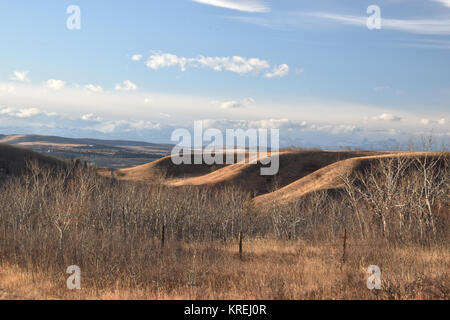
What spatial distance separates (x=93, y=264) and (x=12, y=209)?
1893 centimetres

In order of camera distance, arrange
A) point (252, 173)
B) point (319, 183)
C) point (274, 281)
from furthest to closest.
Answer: point (252, 173), point (319, 183), point (274, 281)

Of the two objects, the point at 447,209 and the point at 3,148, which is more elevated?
the point at 3,148

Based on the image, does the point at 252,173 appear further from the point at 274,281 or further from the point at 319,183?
the point at 274,281

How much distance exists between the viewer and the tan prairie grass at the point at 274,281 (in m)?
10.7

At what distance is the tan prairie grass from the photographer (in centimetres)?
1073

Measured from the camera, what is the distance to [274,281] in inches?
467

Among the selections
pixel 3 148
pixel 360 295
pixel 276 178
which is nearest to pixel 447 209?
pixel 360 295

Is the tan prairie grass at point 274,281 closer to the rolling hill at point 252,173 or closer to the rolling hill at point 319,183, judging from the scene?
the rolling hill at point 319,183

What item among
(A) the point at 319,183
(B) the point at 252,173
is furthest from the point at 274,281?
(B) the point at 252,173

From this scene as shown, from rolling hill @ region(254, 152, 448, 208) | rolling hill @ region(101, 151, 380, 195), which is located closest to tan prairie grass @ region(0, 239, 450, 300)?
rolling hill @ region(254, 152, 448, 208)

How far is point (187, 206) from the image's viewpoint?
32875 millimetres
